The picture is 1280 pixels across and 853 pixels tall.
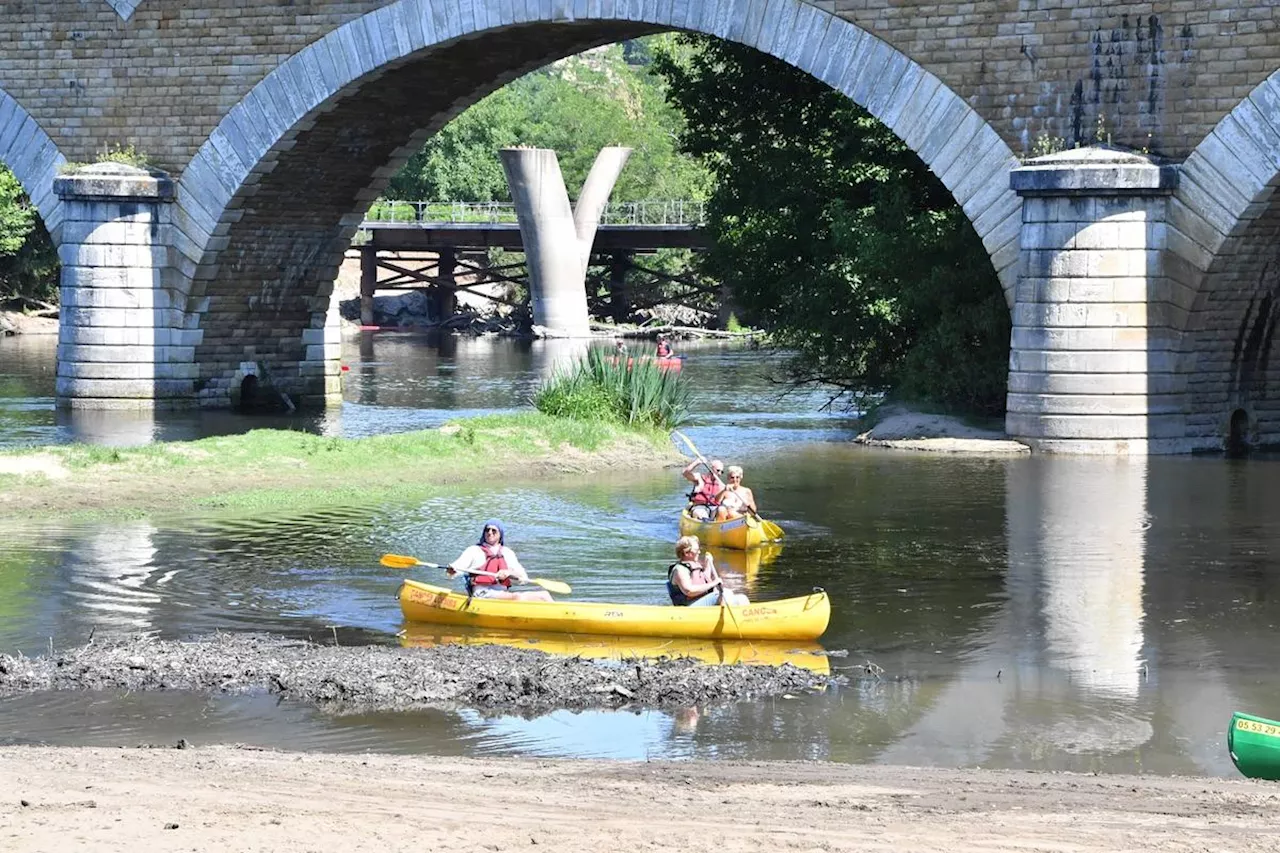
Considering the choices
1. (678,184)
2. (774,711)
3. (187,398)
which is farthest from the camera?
(678,184)

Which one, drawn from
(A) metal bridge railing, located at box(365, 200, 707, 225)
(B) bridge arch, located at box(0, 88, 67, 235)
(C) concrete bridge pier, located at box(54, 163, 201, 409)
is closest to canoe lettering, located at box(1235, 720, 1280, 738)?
(C) concrete bridge pier, located at box(54, 163, 201, 409)

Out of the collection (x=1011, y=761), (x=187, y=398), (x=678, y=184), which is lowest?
(x=1011, y=761)

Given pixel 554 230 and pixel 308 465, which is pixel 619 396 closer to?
pixel 308 465

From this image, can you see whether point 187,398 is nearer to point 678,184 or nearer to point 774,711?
point 774,711

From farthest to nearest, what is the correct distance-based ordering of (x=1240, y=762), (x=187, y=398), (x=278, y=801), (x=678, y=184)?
1. (x=678, y=184)
2. (x=187, y=398)
3. (x=1240, y=762)
4. (x=278, y=801)

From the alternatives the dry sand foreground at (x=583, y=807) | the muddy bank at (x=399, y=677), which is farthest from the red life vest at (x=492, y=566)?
the dry sand foreground at (x=583, y=807)

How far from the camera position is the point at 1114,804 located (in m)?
8.83

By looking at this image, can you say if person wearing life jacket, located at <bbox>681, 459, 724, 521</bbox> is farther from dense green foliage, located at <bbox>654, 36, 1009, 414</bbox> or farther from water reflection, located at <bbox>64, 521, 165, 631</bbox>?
dense green foliage, located at <bbox>654, 36, 1009, 414</bbox>

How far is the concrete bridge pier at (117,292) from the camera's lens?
2977 cm

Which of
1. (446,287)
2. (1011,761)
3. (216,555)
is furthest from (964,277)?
(446,287)

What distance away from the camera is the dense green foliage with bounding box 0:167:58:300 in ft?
174

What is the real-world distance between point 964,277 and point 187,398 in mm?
11939

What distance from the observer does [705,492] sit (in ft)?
61.6

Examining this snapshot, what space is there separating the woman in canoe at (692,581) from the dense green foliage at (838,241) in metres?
12.3
